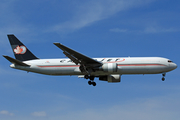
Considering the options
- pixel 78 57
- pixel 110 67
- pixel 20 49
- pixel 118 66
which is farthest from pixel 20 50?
pixel 118 66

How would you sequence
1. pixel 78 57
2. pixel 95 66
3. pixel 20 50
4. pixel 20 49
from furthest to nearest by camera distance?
1. pixel 20 49
2. pixel 20 50
3. pixel 95 66
4. pixel 78 57

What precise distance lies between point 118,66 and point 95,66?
134 inches

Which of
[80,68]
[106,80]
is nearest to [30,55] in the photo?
[80,68]

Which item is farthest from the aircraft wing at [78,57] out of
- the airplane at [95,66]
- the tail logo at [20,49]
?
the tail logo at [20,49]

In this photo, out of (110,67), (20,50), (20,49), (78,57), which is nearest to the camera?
(78,57)

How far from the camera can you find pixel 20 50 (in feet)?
152

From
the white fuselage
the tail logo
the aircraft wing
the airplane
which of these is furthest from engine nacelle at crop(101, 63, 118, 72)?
the tail logo

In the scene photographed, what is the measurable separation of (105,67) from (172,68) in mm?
10297

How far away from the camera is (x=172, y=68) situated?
41656mm

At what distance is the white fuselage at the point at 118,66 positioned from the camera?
Result: 40.8 m

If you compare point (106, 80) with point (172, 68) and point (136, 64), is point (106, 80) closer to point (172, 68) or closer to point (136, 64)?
point (136, 64)

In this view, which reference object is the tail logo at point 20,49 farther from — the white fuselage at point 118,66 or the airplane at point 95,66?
the white fuselage at point 118,66

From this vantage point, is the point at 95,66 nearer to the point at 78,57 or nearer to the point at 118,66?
the point at 78,57

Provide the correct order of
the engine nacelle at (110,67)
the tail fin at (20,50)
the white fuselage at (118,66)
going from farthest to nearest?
the tail fin at (20,50) → the white fuselage at (118,66) → the engine nacelle at (110,67)
